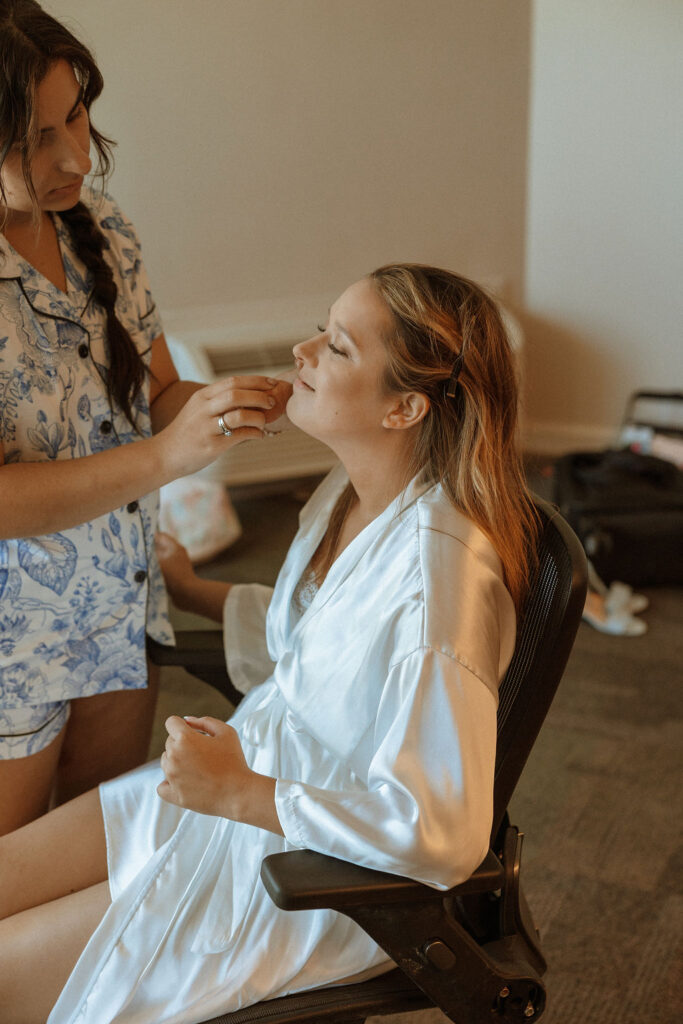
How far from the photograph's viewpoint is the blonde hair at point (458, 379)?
4.09 ft

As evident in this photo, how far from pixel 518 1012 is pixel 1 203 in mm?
1151

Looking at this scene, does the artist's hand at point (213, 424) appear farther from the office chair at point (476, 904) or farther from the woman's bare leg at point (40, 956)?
the woman's bare leg at point (40, 956)

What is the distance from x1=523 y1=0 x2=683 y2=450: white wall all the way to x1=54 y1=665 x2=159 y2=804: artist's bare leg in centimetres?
247

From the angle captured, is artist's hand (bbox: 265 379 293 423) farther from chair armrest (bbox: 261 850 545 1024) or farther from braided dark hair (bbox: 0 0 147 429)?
chair armrest (bbox: 261 850 545 1024)

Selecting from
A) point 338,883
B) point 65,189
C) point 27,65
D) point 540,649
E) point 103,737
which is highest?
point 27,65

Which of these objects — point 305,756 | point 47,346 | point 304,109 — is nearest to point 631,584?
point 304,109

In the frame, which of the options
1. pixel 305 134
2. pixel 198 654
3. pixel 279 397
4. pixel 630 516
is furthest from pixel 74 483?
pixel 305 134

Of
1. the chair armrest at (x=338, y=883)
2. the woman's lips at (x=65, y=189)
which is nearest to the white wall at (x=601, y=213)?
the woman's lips at (x=65, y=189)

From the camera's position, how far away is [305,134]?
11.6 ft

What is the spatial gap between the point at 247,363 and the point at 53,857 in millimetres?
2455

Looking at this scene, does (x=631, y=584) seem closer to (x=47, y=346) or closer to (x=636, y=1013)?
(x=636, y=1013)

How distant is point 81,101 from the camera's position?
1247 mm

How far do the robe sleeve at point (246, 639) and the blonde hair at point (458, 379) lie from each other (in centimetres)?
41

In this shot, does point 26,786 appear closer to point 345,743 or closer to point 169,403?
point 345,743
